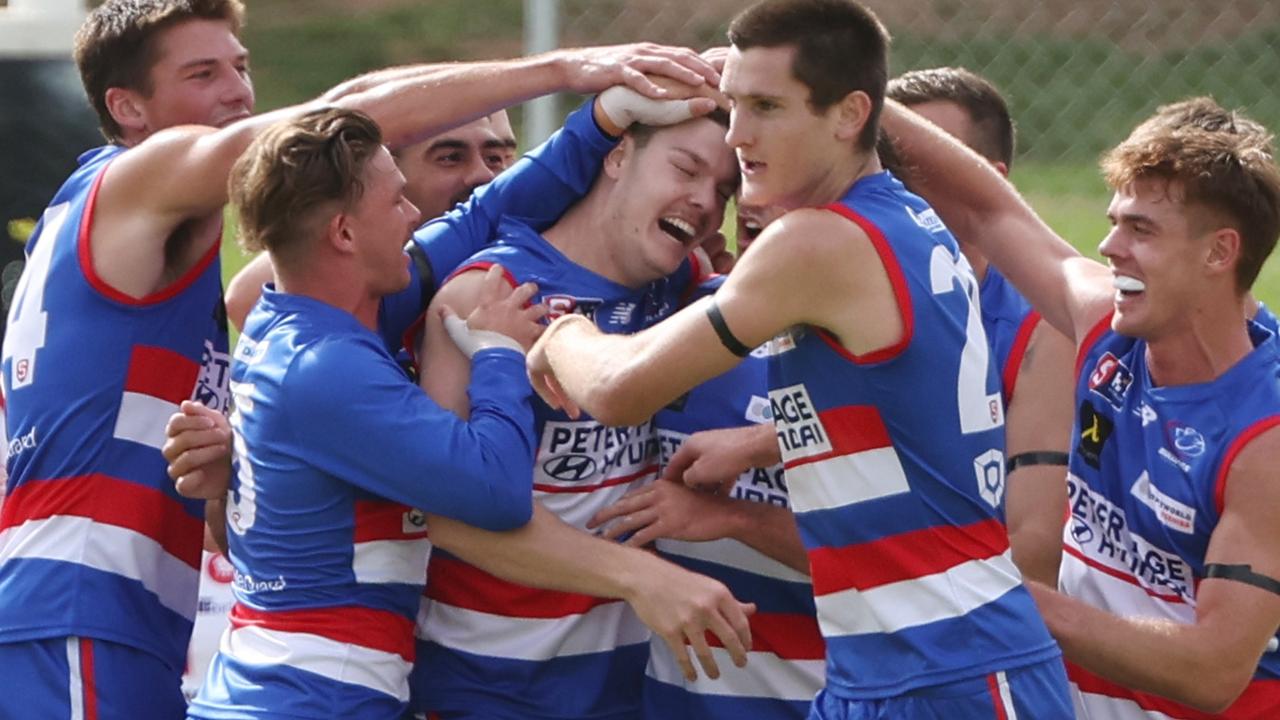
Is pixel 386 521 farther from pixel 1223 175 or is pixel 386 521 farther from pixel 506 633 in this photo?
pixel 1223 175

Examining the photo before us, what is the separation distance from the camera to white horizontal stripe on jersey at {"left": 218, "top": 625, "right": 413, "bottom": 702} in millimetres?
4082

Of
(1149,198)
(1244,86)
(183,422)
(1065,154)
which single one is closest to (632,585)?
(183,422)

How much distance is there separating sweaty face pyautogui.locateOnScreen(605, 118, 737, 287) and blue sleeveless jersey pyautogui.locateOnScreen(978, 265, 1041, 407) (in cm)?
81

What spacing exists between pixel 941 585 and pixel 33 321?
2357 millimetres

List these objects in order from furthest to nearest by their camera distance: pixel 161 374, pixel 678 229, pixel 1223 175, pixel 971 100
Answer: pixel 971 100 < pixel 161 374 < pixel 678 229 < pixel 1223 175

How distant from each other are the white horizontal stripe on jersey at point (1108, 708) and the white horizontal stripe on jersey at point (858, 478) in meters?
1.01

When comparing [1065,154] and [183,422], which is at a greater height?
[183,422]

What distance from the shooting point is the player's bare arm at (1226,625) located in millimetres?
4211

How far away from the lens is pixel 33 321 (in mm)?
4750

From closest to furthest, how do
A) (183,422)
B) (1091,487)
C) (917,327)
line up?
(917,327)
(183,422)
(1091,487)

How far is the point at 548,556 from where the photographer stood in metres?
4.16

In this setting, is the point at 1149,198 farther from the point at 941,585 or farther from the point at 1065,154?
the point at 1065,154

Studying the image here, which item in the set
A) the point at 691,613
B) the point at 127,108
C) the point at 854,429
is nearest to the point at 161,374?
the point at 127,108

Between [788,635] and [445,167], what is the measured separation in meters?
1.64
